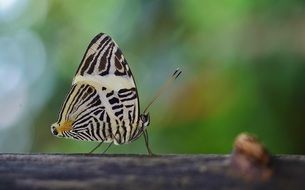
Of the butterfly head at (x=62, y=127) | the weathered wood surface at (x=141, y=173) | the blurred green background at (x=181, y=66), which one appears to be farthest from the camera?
the blurred green background at (x=181, y=66)

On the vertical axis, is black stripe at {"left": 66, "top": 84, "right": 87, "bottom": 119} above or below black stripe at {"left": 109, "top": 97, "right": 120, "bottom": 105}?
above

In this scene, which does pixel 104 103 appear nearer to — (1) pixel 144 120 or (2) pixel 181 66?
(1) pixel 144 120

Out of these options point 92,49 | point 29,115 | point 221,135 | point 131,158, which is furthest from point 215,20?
point 131,158

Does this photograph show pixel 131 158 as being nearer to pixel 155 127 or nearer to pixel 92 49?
pixel 92 49

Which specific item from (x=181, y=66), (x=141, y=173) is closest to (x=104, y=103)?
(x=141, y=173)

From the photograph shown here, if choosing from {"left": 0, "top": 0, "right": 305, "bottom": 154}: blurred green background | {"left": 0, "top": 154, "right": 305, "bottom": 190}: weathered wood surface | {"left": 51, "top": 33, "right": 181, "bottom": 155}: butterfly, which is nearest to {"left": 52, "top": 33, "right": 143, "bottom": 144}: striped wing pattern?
{"left": 51, "top": 33, "right": 181, "bottom": 155}: butterfly

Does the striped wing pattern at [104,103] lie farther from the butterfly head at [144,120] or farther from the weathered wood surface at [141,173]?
the weathered wood surface at [141,173]

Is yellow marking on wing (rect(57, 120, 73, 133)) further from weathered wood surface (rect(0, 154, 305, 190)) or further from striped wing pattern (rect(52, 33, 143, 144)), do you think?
weathered wood surface (rect(0, 154, 305, 190))

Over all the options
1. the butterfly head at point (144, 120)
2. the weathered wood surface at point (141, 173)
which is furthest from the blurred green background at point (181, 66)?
the weathered wood surface at point (141, 173)
